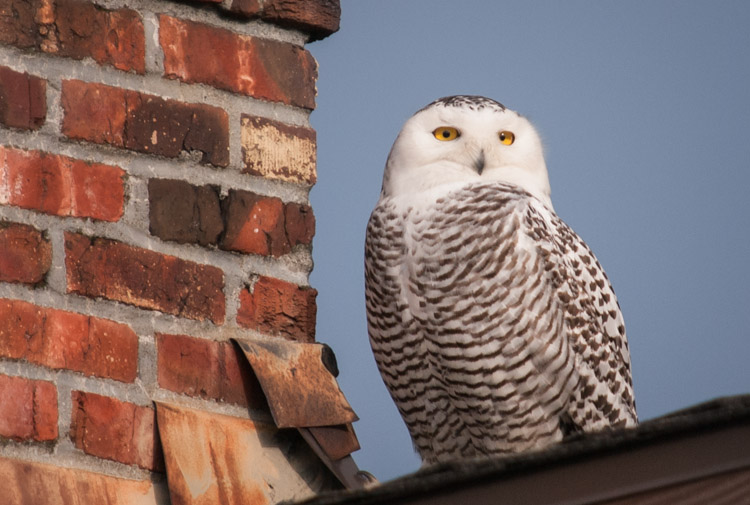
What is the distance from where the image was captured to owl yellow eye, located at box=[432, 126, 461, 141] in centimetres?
271

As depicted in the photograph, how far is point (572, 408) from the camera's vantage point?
2520 mm

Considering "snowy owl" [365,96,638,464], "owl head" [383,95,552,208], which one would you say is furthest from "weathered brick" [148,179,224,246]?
"owl head" [383,95,552,208]

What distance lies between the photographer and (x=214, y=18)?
2.02 meters

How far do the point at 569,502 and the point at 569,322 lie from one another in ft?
4.49

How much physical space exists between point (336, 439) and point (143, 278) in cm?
41

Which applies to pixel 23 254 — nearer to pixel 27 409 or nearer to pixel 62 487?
pixel 27 409

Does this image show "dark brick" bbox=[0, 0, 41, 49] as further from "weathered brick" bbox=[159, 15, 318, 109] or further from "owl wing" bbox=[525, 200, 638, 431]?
"owl wing" bbox=[525, 200, 638, 431]

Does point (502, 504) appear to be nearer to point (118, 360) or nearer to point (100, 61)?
point (118, 360)

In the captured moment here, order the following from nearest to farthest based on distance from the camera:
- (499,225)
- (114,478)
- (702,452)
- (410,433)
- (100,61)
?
(702,452) < (114,478) < (100,61) < (499,225) < (410,433)

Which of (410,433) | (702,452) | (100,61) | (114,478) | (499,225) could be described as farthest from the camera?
(410,433)

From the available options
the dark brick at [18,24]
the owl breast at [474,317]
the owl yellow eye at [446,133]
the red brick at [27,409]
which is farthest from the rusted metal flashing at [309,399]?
the owl yellow eye at [446,133]

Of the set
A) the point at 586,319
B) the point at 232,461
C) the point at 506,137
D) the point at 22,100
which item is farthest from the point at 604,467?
the point at 506,137

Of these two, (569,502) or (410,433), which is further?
(410,433)

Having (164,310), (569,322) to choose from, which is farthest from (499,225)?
(164,310)
